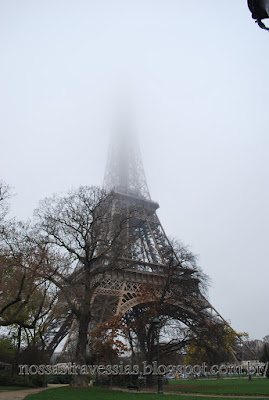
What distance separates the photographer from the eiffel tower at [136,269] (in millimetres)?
30891

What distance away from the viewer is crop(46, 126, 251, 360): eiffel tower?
30.9 meters

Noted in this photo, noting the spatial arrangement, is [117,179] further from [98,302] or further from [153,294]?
[153,294]

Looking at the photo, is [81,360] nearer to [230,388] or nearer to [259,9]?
[230,388]

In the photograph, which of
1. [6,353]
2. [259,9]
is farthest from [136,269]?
[259,9]

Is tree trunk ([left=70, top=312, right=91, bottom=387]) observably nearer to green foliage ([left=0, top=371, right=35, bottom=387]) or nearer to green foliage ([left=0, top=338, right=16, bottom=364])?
green foliage ([left=0, top=371, right=35, bottom=387])

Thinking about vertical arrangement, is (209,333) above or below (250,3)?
below

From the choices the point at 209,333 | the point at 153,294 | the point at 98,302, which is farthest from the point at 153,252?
the point at 209,333

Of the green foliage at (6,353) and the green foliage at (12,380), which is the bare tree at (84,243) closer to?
the green foliage at (12,380)

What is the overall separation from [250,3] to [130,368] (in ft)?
111

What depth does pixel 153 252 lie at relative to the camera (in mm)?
48719

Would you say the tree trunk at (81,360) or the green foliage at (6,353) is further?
the green foliage at (6,353)

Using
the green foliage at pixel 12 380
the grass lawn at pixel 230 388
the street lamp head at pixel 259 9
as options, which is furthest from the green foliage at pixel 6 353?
the street lamp head at pixel 259 9

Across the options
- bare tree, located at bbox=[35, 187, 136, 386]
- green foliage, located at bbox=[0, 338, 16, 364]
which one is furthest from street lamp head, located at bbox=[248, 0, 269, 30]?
green foliage, located at bbox=[0, 338, 16, 364]

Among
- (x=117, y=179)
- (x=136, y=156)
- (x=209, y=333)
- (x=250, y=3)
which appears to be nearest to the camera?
(x=250, y=3)
